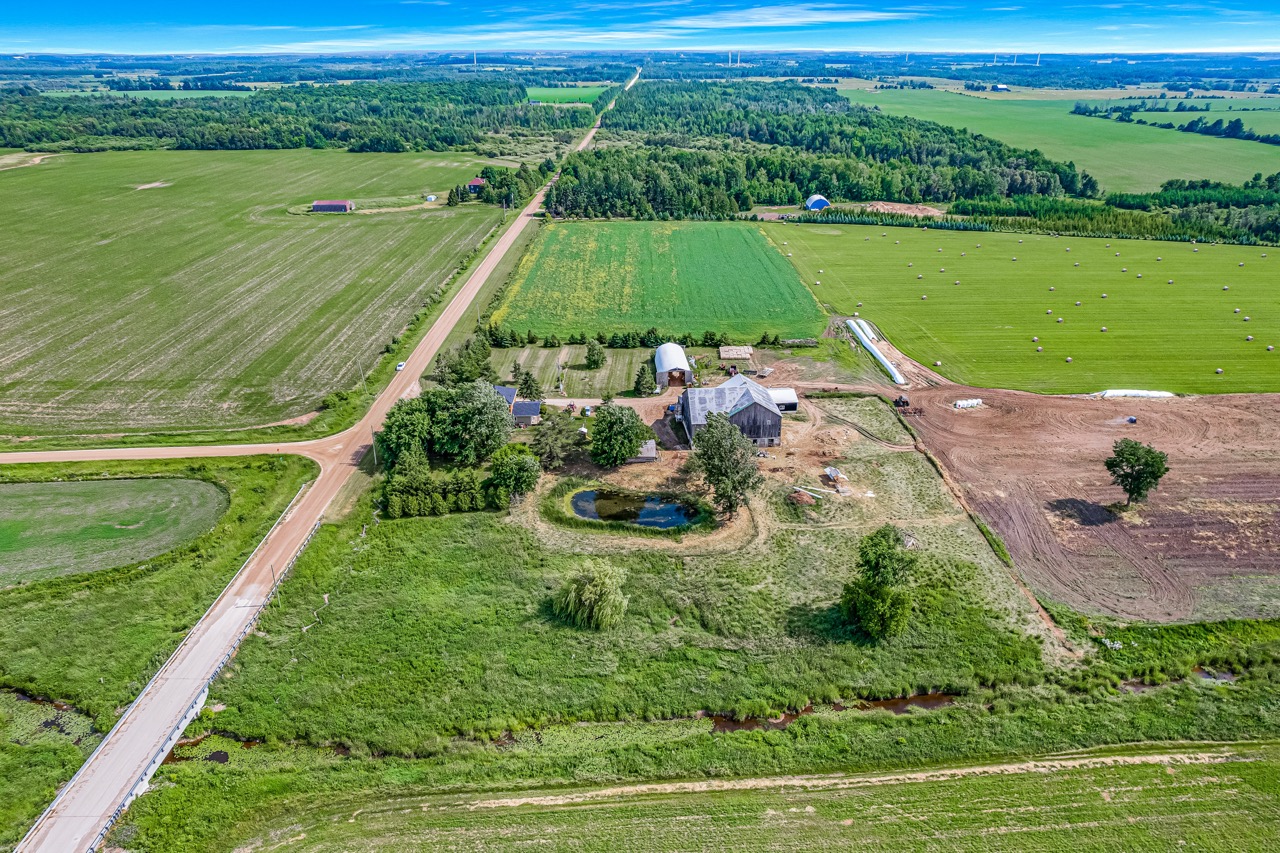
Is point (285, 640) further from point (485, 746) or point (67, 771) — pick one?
point (485, 746)

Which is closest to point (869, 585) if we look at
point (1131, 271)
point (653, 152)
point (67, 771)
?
point (67, 771)

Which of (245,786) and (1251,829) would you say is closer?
(1251,829)

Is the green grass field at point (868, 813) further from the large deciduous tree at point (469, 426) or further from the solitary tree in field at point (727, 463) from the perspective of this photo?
the large deciduous tree at point (469, 426)

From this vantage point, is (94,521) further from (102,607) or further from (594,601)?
(594,601)

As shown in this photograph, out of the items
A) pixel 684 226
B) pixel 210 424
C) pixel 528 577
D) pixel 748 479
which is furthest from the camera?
pixel 684 226

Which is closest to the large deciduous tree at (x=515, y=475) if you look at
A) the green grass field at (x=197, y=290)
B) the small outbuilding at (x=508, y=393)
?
the small outbuilding at (x=508, y=393)

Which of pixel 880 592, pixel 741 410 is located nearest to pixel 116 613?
pixel 741 410

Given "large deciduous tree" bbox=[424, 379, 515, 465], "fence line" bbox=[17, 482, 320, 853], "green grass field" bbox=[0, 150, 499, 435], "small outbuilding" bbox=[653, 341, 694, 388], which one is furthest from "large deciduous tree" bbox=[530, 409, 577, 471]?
"green grass field" bbox=[0, 150, 499, 435]

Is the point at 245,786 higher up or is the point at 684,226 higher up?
the point at 684,226
